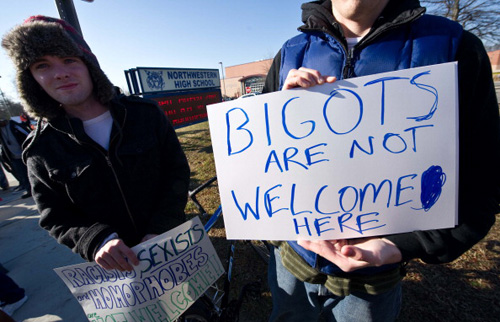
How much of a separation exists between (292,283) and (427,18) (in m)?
1.30

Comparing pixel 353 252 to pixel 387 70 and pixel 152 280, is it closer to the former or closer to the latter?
pixel 387 70

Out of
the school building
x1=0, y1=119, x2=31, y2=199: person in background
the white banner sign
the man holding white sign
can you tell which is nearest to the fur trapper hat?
the man holding white sign

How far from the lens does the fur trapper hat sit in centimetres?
106

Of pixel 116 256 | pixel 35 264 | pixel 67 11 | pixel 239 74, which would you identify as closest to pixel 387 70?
pixel 116 256

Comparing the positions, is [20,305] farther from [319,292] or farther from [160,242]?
[319,292]

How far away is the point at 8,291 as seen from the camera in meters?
2.17

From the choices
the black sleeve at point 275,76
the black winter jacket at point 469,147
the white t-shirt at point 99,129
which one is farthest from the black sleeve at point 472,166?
the white t-shirt at point 99,129

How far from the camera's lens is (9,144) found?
4867 mm

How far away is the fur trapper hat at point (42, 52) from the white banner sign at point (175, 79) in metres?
4.00

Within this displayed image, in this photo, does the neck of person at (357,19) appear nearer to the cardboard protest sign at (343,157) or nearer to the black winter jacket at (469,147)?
the black winter jacket at (469,147)

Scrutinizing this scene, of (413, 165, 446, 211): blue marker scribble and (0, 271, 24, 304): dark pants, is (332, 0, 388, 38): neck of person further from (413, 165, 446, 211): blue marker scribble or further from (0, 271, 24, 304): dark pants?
(0, 271, 24, 304): dark pants

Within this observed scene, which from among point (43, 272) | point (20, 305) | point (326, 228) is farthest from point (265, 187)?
point (43, 272)

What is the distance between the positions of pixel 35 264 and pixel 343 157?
13.6ft

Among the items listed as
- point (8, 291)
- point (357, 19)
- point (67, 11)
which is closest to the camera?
point (357, 19)
